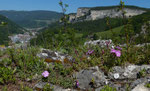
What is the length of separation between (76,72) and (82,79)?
50 centimetres

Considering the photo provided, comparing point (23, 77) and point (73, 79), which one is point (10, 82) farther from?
point (73, 79)

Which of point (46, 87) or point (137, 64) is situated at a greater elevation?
point (137, 64)

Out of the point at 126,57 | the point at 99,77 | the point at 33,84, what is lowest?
the point at 33,84

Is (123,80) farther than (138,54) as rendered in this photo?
No

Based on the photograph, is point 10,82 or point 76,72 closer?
point 10,82

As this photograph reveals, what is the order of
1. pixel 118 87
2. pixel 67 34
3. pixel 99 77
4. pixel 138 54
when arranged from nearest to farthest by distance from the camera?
1. pixel 118 87
2. pixel 99 77
3. pixel 138 54
4. pixel 67 34

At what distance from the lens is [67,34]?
32.6ft

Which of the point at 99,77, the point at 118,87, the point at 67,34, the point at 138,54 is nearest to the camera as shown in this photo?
the point at 118,87

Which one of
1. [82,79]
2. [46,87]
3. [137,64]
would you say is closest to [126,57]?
[137,64]

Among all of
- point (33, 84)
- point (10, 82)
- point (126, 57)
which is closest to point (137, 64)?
point (126, 57)

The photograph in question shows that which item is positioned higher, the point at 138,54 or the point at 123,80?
the point at 138,54

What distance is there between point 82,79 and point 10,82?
88.5 inches

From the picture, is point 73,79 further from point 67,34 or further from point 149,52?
point 67,34

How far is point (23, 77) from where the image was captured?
5.23 m
